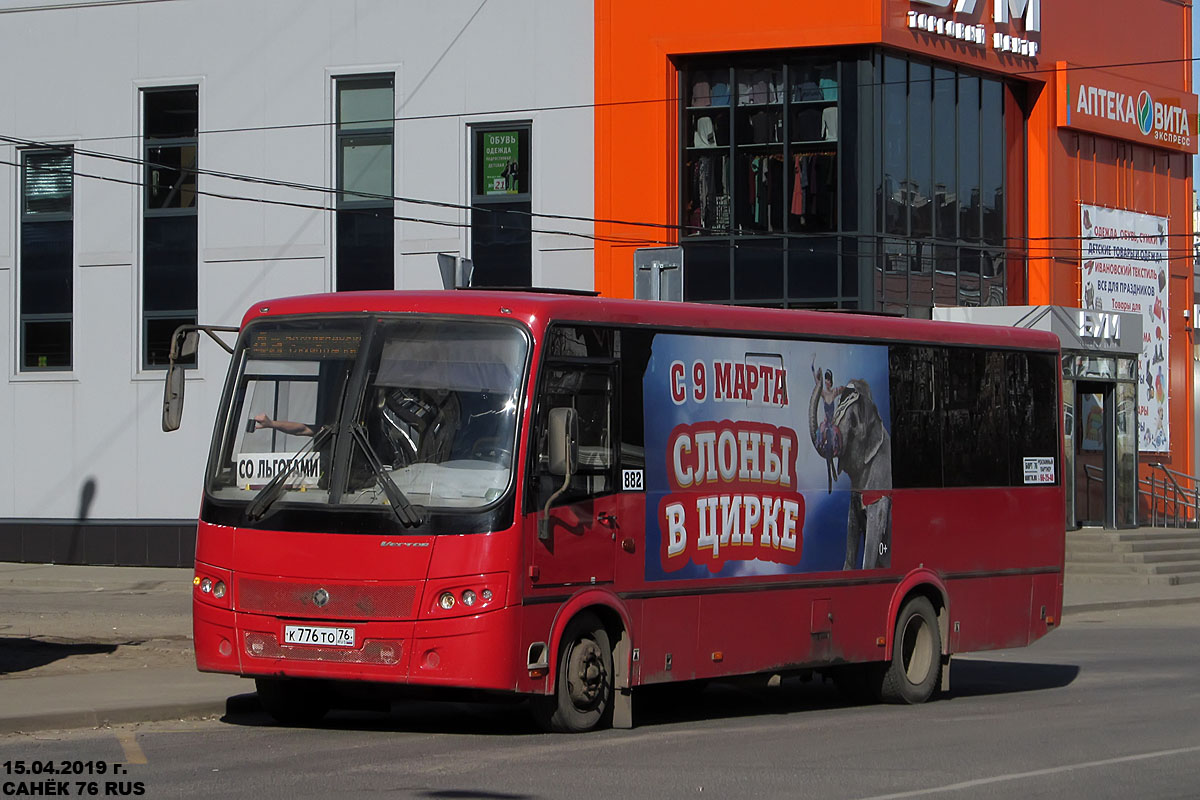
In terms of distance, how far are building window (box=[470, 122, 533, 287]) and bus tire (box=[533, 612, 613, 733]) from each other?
67.1 feet

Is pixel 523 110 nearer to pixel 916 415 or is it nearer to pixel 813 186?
pixel 813 186

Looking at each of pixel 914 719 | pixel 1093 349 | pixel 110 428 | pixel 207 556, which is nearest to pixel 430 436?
pixel 207 556

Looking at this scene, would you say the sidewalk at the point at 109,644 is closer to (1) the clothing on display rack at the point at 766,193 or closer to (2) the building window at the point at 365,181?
(2) the building window at the point at 365,181

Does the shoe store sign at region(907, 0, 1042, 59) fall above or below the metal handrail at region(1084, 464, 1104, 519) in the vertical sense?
above

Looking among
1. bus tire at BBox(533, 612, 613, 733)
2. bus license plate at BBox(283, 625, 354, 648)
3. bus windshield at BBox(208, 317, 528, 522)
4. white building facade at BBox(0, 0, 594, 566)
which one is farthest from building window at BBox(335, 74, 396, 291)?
bus license plate at BBox(283, 625, 354, 648)

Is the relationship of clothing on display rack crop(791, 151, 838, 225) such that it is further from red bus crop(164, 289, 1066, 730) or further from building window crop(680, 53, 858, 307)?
red bus crop(164, 289, 1066, 730)

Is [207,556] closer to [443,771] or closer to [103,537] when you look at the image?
[443,771]

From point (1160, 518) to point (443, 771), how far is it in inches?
1241

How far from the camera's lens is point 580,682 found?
11.8 metres

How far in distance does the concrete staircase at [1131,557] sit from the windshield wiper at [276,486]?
22.9m

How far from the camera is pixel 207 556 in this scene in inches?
466

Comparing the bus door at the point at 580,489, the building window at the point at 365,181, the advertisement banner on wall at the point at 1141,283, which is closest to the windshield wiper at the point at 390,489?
the bus door at the point at 580,489

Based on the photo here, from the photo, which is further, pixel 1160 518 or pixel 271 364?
pixel 1160 518

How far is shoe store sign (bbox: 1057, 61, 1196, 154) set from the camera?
35594 mm
